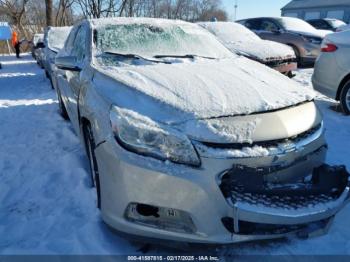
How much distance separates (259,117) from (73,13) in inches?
1305

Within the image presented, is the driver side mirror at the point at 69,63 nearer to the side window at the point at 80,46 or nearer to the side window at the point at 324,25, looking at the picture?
the side window at the point at 80,46

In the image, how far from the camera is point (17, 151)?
4418 mm

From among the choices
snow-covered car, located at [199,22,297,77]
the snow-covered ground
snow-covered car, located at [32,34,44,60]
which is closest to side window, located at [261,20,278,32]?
snow-covered car, located at [199,22,297,77]

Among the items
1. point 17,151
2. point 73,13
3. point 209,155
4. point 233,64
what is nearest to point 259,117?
point 209,155

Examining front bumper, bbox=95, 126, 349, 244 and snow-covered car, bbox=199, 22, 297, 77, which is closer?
front bumper, bbox=95, 126, 349, 244

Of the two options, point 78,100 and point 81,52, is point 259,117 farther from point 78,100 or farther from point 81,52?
A: point 81,52

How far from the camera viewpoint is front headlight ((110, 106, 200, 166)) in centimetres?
203

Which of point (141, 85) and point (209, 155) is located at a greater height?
point (141, 85)

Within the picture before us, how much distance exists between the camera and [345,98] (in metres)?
5.39

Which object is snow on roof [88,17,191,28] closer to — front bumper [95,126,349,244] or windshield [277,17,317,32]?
front bumper [95,126,349,244]

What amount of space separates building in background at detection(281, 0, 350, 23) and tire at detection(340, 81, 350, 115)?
3649 centimetres

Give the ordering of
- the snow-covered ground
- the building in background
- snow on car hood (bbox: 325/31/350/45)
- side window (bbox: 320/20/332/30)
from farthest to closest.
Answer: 1. the building in background
2. side window (bbox: 320/20/332/30)
3. snow on car hood (bbox: 325/31/350/45)
4. the snow-covered ground

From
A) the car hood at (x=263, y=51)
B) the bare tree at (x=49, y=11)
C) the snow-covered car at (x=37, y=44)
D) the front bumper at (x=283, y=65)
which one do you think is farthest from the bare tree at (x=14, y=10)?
the front bumper at (x=283, y=65)

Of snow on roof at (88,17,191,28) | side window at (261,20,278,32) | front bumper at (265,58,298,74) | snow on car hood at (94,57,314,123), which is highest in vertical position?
snow on roof at (88,17,191,28)
